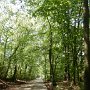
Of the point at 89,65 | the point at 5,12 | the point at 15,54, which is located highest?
the point at 5,12

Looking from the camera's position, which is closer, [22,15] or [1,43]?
[22,15]

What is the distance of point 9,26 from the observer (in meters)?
47.4

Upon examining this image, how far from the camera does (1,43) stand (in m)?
50.7

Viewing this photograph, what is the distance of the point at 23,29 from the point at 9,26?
134 inches

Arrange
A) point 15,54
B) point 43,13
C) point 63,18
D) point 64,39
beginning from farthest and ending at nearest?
point 15,54 → point 64,39 → point 63,18 → point 43,13

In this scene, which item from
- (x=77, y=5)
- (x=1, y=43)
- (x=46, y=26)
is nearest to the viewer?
(x=77, y=5)

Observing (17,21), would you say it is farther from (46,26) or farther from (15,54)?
(46,26)

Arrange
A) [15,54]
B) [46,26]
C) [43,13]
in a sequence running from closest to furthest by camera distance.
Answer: [43,13] < [46,26] < [15,54]

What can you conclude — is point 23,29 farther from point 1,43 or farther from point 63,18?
point 63,18

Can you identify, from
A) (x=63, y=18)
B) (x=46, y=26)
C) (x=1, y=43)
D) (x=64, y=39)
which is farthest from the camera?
(x=1, y=43)

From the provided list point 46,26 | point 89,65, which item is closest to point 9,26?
point 46,26

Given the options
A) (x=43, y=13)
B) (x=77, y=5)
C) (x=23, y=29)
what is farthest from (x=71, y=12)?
(x=23, y=29)

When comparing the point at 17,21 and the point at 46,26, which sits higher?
the point at 17,21

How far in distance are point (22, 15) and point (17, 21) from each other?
6.85 ft
